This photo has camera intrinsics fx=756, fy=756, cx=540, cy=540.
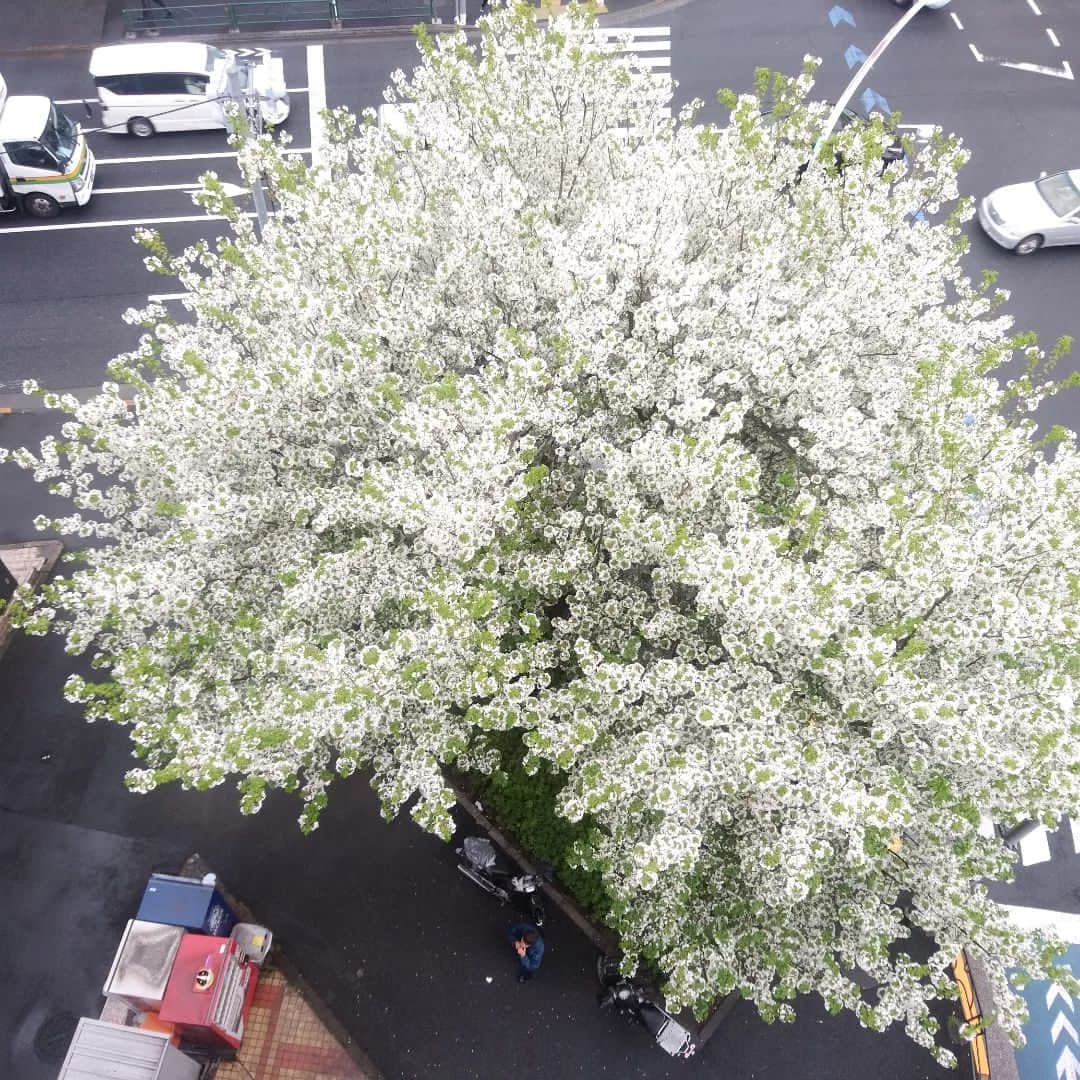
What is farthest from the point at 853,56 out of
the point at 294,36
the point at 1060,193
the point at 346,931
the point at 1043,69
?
the point at 346,931

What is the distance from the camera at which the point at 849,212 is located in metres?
11.2

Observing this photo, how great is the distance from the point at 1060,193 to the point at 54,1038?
3030 cm

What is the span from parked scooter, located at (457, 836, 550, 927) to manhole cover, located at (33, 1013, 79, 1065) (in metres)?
6.44

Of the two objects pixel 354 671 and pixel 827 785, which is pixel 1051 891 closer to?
pixel 827 785

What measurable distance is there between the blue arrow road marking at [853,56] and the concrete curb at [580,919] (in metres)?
26.8

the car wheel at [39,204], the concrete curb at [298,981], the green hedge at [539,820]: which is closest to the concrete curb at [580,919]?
the green hedge at [539,820]

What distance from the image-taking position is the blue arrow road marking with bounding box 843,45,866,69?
25.8m

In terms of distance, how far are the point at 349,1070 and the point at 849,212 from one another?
15.2m

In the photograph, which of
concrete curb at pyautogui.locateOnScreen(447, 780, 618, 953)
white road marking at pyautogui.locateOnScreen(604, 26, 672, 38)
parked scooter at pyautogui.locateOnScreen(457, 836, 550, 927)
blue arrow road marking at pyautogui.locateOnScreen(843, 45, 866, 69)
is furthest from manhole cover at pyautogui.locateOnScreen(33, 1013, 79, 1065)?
blue arrow road marking at pyautogui.locateOnScreen(843, 45, 866, 69)

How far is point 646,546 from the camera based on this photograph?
919cm

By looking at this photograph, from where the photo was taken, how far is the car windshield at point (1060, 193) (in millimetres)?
21359

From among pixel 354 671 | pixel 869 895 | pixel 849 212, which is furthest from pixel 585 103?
pixel 869 895

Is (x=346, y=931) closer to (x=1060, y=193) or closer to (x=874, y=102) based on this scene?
(x=1060, y=193)

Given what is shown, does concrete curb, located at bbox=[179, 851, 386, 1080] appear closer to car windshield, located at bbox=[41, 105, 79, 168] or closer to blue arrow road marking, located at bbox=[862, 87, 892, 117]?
car windshield, located at bbox=[41, 105, 79, 168]
